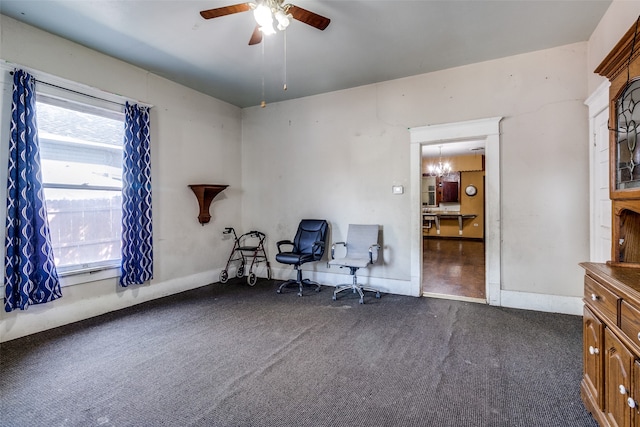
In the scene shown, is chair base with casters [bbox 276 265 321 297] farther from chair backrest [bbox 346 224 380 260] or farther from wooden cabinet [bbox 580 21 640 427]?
wooden cabinet [bbox 580 21 640 427]

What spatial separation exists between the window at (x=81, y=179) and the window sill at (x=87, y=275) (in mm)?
42

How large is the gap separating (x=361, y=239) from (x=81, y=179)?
3335mm

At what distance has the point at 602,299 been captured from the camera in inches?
61.1

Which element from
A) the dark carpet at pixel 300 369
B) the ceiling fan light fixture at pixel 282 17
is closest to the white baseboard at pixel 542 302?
the dark carpet at pixel 300 369

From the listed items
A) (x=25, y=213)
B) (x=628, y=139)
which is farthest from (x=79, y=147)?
(x=628, y=139)

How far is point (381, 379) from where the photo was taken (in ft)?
6.88

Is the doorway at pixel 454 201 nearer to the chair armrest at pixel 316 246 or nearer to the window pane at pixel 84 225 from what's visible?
the chair armrest at pixel 316 246

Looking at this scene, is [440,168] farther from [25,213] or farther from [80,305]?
[25,213]

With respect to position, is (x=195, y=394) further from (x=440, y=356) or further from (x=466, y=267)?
(x=466, y=267)

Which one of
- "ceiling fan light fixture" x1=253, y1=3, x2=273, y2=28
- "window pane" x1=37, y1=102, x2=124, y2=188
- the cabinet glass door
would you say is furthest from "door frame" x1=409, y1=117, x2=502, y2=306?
"window pane" x1=37, y1=102, x2=124, y2=188

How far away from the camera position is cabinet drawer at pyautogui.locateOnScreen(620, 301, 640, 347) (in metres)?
1.22

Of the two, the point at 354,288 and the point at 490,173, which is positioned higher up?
the point at 490,173

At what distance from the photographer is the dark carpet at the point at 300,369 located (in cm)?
175

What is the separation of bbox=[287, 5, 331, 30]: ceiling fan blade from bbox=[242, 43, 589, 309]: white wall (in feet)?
6.75
